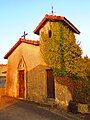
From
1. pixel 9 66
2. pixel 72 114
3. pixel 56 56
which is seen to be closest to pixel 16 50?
pixel 9 66

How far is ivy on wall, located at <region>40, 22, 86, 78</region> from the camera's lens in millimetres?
13656

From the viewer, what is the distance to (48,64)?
14.0 meters

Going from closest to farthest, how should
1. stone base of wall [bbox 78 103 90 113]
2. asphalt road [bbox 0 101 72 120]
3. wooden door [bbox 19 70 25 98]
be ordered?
asphalt road [bbox 0 101 72 120] < stone base of wall [bbox 78 103 90 113] < wooden door [bbox 19 70 25 98]

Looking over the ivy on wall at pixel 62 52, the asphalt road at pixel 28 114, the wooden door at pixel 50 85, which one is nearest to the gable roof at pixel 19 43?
the ivy on wall at pixel 62 52

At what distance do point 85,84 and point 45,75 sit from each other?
2996mm

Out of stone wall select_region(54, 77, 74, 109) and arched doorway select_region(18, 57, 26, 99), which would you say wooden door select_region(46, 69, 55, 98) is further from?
arched doorway select_region(18, 57, 26, 99)

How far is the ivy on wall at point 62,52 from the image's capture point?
1366 centimetres

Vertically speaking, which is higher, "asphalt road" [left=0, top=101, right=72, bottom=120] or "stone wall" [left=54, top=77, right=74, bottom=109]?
"stone wall" [left=54, top=77, right=74, bottom=109]

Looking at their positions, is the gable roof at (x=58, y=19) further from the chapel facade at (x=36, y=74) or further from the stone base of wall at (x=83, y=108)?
the stone base of wall at (x=83, y=108)

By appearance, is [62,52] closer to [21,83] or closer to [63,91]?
[63,91]

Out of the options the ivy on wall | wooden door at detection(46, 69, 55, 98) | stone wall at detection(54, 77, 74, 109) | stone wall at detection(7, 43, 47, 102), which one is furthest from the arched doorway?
stone wall at detection(54, 77, 74, 109)

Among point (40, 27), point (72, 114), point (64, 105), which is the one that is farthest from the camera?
point (40, 27)

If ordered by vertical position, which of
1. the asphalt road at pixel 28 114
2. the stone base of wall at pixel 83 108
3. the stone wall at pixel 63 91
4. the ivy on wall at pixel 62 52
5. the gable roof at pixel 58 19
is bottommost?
the asphalt road at pixel 28 114

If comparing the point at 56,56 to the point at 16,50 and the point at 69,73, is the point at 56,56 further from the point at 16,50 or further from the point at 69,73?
the point at 16,50
